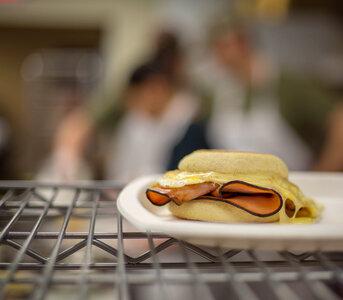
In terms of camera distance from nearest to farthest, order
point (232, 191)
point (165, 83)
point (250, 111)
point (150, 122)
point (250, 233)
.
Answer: point (250, 233), point (232, 191), point (165, 83), point (150, 122), point (250, 111)

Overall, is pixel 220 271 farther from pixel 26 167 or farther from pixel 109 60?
Result: pixel 26 167

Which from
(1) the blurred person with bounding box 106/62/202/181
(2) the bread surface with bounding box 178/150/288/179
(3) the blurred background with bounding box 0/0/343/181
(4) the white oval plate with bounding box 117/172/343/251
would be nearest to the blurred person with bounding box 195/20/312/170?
(3) the blurred background with bounding box 0/0/343/181

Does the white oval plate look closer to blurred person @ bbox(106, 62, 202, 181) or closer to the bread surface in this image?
the bread surface

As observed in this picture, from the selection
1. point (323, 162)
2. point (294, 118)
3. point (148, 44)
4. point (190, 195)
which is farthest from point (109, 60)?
point (190, 195)

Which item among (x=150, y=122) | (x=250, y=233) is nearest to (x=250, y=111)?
(x=150, y=122)

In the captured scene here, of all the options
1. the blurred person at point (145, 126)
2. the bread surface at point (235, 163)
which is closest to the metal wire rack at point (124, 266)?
the bread surface at point (235, 163)

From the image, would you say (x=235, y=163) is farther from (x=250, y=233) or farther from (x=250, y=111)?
(x=250, y=111)
